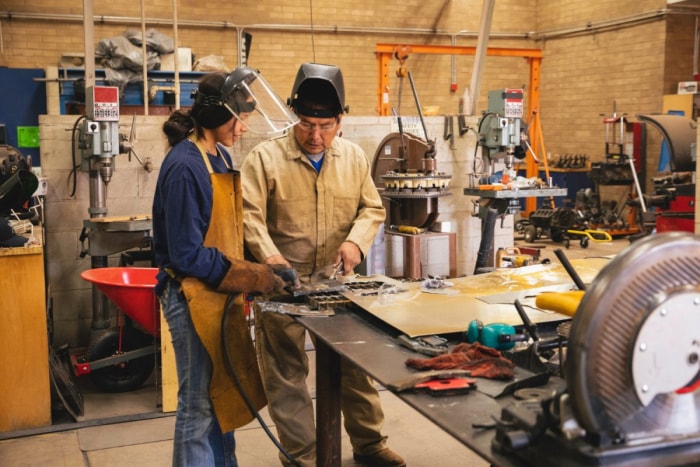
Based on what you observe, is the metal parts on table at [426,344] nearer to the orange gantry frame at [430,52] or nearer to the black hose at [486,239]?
the black hose at [486,239]

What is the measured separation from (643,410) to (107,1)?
30.5 ft

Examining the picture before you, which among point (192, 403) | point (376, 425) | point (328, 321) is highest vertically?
point (328, 321)

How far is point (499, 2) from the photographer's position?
11.1 m

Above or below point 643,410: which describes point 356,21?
above

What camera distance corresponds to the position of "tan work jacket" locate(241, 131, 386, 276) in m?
2.78

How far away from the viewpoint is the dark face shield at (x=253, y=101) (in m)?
2.27

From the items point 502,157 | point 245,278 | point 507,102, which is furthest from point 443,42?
point 245,278

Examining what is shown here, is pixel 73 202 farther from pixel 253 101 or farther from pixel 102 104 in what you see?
pixel 253 101

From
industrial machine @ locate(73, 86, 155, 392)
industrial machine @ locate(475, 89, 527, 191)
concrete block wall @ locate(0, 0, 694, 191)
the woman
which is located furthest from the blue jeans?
concrete block wall @ locate(0, 0, 694, 191)

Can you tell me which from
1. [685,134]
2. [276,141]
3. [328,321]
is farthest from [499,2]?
[328,321]

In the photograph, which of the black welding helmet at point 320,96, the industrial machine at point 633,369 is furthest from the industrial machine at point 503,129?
the industrial machine at point 633,369

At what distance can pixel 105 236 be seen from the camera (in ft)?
13.4

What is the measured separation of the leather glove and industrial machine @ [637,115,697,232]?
17.3ft

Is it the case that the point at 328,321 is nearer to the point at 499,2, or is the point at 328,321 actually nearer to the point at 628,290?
the point at 628,290
